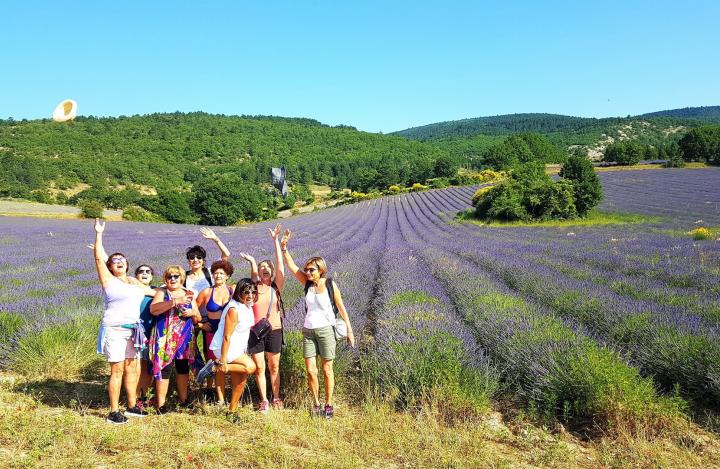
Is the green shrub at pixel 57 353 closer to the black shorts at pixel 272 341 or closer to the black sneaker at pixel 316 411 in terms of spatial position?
the black shorts at pixel 272 341

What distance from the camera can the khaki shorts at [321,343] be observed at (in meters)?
3.75

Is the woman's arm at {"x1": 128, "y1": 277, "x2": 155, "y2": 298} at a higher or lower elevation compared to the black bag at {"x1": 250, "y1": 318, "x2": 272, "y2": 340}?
higher

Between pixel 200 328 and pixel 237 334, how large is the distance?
0.53 meters

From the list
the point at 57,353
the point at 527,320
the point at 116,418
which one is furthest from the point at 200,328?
the point at 527,320

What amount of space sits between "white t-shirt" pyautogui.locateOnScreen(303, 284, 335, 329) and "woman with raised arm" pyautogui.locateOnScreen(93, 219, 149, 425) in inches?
53.2

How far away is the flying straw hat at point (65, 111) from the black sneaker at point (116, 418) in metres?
2.29

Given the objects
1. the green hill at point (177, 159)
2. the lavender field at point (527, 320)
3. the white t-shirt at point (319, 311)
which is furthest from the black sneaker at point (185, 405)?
the green hill at point (177, 159)

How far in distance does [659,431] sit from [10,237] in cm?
2031

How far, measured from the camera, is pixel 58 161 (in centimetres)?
6912

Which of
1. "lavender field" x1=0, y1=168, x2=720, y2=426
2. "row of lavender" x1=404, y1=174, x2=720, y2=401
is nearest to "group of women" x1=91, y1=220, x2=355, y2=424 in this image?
"lavender field" x1=0, y1=168, x2=720, y2=426

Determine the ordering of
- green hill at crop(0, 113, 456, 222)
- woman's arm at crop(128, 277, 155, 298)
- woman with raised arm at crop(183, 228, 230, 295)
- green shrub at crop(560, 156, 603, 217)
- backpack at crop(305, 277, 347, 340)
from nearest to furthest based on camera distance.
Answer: woman's arm at crop(128, 277, 155, 298)
backpack at crop(305, 277, 347, 340)
woman with raised arm at crop(183, 228, 230, 295)
green shrub at crop(560, 156, 603, 217)
green hill at crop(0, 113, 456, 222)

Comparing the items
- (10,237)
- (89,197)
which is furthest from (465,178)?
(10,237)

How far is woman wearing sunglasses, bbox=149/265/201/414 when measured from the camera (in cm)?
372

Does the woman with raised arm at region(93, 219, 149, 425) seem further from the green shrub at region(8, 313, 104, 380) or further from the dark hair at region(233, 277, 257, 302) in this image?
the green shrub at region(8, 313, 104, 380)
